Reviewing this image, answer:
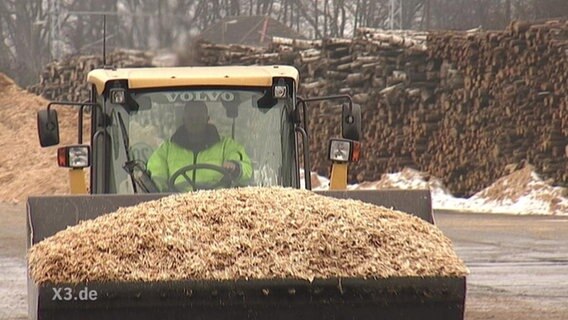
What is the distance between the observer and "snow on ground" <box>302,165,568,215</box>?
28.6 meters

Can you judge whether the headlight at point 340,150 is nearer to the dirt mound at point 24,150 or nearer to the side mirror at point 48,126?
the side mirror at point 48,126

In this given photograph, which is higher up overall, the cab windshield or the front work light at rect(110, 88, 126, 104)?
the front work light at rect(110, 88, 126, 104)

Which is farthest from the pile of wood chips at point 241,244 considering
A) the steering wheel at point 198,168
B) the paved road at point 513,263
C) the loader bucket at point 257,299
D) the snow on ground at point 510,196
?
the snow on ground at point 510,196

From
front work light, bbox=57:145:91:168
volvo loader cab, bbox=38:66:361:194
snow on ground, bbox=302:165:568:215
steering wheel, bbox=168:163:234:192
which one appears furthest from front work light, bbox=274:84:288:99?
snow on ground, bbox=302:165:568:215

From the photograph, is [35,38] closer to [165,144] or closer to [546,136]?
[546,136]

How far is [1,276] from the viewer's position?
1597 centimetres

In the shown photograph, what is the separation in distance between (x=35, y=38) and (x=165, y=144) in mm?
54913

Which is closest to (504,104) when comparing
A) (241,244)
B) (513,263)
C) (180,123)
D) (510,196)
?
(510,196)

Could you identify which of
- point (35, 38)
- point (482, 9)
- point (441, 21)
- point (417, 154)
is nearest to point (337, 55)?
point (417, 154)

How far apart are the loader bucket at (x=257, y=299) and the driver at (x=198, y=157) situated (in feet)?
8.46

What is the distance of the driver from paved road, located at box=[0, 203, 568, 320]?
9.37 feet

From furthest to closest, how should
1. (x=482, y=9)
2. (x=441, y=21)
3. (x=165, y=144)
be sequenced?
A: (x=441, y=21) → (x=482, y=9) → (x=165, y=144)

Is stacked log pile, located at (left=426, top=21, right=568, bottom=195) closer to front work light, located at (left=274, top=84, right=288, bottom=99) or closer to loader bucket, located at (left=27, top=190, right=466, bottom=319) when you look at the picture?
front work light, located at (left=274, top=84, right=288, bottom=99)

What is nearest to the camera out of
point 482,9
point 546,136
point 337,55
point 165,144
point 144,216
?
point 144,216
